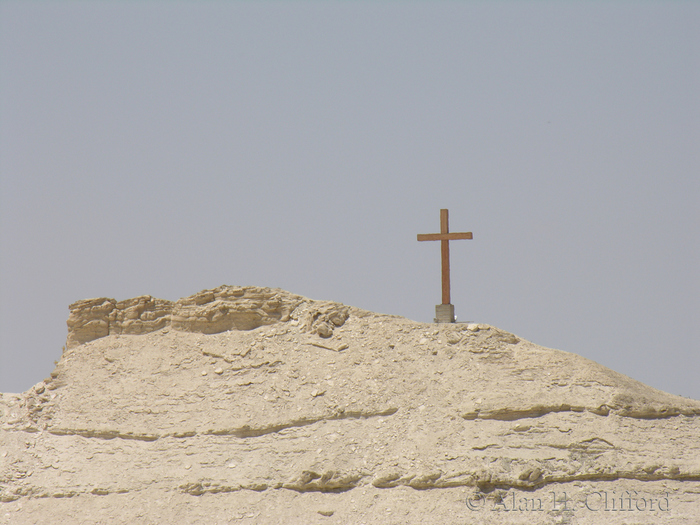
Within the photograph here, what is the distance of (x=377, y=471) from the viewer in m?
11.9

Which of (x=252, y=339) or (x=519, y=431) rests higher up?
(x=252, y=339)

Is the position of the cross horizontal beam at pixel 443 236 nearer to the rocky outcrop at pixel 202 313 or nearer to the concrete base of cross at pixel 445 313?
the concrete base of cross at pixel 445 313

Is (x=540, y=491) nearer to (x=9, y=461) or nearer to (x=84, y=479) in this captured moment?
(x=84, y=479)

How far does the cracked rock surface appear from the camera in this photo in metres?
11.3

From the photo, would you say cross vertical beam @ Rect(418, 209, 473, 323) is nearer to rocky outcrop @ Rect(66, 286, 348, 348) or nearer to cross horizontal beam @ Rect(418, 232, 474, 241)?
cross horizontal beam @ Rect(418, 232, 474, 241)

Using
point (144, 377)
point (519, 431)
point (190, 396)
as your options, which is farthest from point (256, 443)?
point (519, 431)

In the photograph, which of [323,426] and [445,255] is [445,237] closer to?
[445,255]

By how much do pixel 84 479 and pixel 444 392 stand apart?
6131mm

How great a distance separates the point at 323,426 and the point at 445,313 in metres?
3.20

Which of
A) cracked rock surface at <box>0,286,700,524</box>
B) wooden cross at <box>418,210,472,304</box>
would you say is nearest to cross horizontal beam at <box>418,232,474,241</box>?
wooden cross at <box>418,210,472,304</box>

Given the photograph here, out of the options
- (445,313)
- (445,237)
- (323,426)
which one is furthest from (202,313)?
(445,237)

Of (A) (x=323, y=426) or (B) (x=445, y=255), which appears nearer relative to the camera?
(A) (x=323, y=426)

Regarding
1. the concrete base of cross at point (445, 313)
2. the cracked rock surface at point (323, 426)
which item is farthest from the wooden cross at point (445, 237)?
the cracked rock surface at point (323, 426)

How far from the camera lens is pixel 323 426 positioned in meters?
12.8
